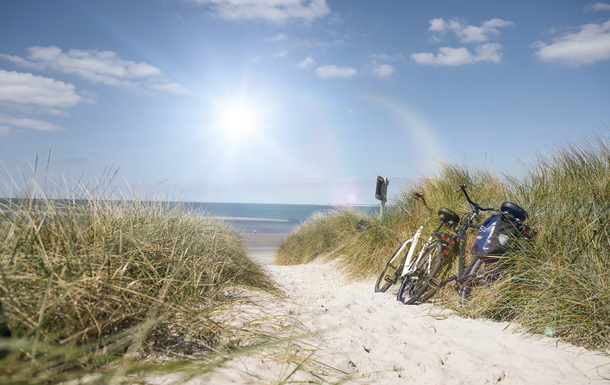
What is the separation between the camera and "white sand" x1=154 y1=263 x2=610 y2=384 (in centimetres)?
222

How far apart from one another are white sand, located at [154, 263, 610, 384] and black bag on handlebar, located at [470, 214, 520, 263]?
701 mm

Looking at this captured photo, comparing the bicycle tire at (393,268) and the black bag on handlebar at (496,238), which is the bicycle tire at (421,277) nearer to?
the bicycle tire at (393,268)

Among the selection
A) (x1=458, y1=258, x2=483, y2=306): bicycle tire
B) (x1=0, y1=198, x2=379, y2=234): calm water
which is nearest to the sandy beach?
(x1=458, y1=258, x2=483, y2=306): bicycle tire

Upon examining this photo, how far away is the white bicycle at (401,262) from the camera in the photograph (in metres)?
4.54

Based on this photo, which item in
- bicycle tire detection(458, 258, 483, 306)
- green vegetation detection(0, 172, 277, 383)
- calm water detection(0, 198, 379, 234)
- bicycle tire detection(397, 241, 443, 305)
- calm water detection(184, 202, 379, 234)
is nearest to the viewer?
green vegetation detection(0, 172, 277, 383)

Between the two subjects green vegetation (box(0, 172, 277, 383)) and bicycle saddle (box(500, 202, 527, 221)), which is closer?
green vegetation (box(0, 172, 277, 383))

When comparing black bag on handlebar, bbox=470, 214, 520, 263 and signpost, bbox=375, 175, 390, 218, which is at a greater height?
signpost, bbox=375, 175, 390, 218

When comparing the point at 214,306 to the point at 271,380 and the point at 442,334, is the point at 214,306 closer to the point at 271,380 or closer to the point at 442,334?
the point at 271,380

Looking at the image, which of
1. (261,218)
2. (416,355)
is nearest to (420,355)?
(416,355)

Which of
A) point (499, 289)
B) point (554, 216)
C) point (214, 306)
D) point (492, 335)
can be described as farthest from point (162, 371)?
point (554, 216)

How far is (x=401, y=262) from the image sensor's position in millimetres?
4992

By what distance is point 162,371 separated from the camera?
1820 mm

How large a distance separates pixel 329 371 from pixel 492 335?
1.88m

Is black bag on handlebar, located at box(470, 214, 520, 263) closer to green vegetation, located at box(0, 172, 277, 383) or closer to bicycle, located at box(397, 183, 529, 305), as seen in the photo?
bicycle, located at box(397, 183, 529, 305)
